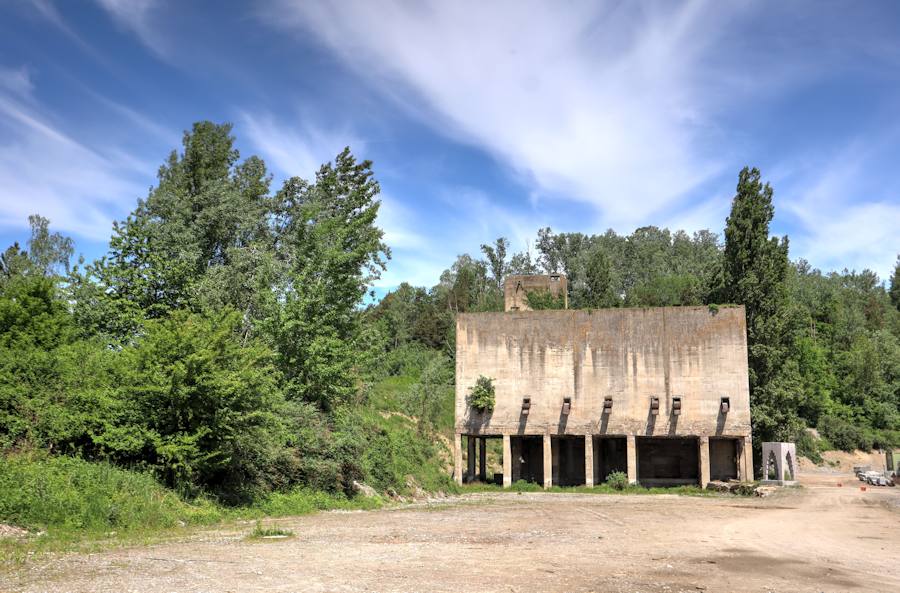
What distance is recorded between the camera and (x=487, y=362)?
124 feet

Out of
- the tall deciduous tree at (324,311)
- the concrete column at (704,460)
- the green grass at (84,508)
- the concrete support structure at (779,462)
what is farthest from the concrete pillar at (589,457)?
the green grass at (84,508)

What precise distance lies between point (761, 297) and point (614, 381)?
12.5 m

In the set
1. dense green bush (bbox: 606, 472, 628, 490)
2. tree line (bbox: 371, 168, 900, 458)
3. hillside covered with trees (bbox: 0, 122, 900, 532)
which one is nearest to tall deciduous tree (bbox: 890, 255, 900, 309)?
tree line (bbox: 371, 168, 900, 458)

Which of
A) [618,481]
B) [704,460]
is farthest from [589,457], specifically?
[704,460]

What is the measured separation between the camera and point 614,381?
117 feet

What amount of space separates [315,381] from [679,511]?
14.9 m

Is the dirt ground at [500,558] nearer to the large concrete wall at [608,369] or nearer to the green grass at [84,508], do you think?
the green grass at [84,508]

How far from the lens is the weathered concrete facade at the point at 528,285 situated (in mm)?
54375

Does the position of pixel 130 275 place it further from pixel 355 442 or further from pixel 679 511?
pixel 679 511

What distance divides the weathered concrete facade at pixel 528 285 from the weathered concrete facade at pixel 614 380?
54.2ft

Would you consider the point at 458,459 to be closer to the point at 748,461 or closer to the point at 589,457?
the point at 589,457

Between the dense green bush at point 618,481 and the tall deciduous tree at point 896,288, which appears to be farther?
the tall deciduous tree at point 896,288

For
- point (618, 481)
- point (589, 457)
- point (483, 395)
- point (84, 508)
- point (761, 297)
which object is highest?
point (761, 297)

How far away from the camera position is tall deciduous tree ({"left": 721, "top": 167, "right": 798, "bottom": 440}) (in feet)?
125
